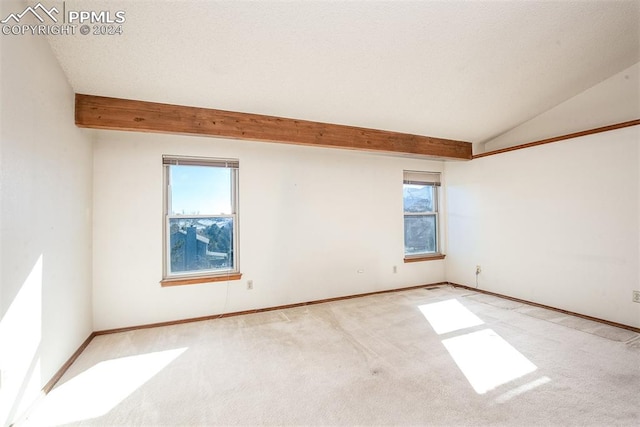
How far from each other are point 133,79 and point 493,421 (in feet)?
11.4

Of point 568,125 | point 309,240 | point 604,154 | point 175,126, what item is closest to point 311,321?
point 309,240

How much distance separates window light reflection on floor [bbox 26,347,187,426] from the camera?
178 cm

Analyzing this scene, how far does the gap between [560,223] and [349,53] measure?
3.27m

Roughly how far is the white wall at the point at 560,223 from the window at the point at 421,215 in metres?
0.41

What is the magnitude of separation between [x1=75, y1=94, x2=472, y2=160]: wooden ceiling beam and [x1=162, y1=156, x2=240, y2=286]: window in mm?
671

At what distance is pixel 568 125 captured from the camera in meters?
3.65

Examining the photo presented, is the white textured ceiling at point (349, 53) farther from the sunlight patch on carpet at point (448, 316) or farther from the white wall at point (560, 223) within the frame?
the sunlight patch on carpet at point (448, 316)

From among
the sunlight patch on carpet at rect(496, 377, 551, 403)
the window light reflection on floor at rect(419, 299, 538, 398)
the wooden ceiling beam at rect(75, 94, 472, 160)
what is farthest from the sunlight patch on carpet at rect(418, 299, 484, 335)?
the wooden ceiling beam at rect(75, 94, 472, 160)

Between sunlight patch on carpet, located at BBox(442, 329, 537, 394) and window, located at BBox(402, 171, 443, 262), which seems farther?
window, located at BBox(402, 171, 443, 262)

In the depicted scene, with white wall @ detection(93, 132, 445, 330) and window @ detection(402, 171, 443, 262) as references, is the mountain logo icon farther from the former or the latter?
window @ detection(402, 171, 443, 262)

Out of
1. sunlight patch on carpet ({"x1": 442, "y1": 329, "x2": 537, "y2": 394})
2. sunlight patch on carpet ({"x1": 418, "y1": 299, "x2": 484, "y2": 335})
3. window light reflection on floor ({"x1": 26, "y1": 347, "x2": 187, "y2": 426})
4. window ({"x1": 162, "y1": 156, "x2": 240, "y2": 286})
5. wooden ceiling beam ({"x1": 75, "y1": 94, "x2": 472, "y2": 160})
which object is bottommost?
window light reflection on floor ({"x1": 26, "y1": 347, "x2": 187, "y2": 426})

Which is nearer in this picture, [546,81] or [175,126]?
[175,126]

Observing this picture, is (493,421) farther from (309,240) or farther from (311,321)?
(309,240)

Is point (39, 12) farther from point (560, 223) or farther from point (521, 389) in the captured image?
point (560, 223)
